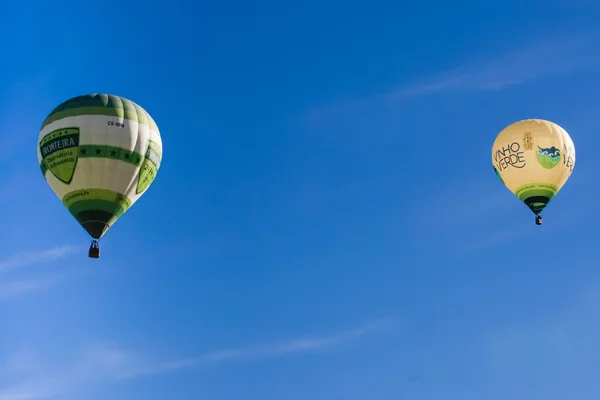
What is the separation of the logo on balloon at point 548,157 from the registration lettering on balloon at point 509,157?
0.93 meters

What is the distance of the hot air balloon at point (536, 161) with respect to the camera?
70688 mm

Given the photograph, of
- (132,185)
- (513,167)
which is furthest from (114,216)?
(513,167)

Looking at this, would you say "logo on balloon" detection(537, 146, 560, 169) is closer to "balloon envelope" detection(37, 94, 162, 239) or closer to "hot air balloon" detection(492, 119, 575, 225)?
"hot air balloon" detection(492, 119, 575, 225)

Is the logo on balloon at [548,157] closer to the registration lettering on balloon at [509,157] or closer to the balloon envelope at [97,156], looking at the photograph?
the registration lettering on balloon at [509,157]

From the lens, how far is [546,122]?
2849 inches

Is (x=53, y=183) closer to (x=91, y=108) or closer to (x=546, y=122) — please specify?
(x=91, y=108)

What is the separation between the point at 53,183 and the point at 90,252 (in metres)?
4.26

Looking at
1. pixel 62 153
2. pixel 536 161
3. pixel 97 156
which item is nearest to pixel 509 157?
pixel 536 161

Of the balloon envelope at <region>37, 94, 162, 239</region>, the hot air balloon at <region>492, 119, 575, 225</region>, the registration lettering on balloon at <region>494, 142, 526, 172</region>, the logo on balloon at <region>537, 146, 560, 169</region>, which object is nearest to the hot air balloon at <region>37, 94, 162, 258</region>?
the balloon envelope at <region>37, 94, 162, 239</region>

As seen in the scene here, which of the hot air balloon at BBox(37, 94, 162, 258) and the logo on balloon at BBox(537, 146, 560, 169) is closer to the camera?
the hot air balloon at BBox(37, 94, 162, 258)

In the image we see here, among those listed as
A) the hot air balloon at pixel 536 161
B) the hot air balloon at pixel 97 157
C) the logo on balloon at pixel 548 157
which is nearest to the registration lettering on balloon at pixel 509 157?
the hot air balloon at pixel 536 161

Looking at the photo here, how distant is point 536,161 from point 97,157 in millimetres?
23448

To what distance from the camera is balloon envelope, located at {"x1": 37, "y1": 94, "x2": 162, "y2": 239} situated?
6400 centimetres

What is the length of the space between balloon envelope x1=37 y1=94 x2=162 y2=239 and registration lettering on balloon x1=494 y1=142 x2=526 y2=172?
19396mm
